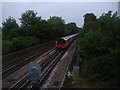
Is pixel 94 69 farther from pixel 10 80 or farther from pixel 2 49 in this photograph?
pixel 2 49

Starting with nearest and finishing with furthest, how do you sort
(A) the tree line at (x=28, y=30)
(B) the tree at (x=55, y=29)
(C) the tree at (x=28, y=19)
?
1. (A) the tree line at (x=28, y=30)
2. (C) the tree at (x=28, y=19)
3. (B) the tree at (x=55, y=29)

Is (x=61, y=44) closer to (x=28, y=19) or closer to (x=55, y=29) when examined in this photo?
(x=28, y=19)

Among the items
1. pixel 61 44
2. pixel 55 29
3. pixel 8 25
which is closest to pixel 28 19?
pixel 8 25

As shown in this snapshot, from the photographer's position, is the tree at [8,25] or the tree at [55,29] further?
the tree at [55,29]


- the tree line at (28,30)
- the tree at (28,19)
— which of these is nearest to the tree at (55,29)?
the tree line at (28,30)

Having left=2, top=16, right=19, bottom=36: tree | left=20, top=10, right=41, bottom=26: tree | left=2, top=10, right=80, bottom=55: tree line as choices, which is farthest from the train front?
left=2, top=16, right=19, bottom=36: tree

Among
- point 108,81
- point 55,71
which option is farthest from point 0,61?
A: point 108,81

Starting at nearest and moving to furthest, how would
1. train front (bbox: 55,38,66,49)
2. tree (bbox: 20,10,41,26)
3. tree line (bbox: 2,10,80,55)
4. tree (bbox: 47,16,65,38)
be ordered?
train front (bbox: 55,38,66,49)
tree line (bbox: 2,10,80,55)
tree (bbox: 20,10,41,26)
tree (bbox: 47,16,65,38)

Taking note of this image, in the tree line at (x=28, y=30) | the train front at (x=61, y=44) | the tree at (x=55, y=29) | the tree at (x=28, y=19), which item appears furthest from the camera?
the tree at (x=55, y=29)

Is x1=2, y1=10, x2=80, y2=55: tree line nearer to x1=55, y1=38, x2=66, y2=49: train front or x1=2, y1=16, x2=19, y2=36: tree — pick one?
x1=2, y1=16, x2=19, y2=36: tree

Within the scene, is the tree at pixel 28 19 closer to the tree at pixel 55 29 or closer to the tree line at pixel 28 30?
the tree line at pixel 28 30

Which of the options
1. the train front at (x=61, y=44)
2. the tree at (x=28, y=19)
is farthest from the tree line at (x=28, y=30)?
the train front at (x=61, y=44)

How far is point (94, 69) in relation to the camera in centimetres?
1491

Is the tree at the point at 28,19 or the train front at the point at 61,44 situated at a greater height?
the tree at the point at 28,19
